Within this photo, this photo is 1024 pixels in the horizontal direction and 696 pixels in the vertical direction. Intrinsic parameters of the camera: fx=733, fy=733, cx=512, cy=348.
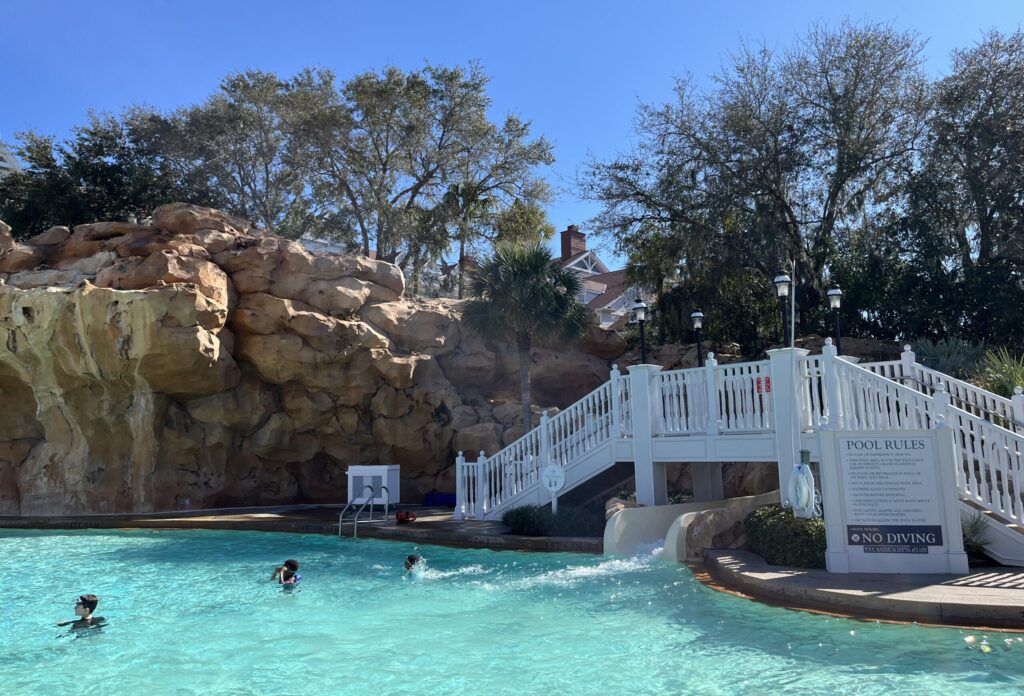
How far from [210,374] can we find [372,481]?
6026 mm

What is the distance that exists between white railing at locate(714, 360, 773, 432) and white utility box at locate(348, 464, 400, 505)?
7615mm

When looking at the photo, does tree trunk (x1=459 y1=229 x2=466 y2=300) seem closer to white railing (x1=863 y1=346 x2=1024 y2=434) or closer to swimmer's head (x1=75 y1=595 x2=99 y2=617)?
white railing (x1=863 y1=346 x2=1024 y2=434)

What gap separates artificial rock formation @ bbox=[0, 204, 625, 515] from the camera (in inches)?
719

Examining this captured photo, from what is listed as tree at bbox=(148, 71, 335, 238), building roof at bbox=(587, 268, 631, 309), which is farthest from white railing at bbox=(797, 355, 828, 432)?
A: building roof at bbox=(587, 268, 631, 309)

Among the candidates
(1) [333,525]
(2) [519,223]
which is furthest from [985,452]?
(2) [519,223]

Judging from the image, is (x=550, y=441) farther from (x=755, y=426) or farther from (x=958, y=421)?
(x=958, y=421)

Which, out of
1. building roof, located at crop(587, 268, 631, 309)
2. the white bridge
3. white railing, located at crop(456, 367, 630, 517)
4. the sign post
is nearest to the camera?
the white bridge

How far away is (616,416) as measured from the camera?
13.9 m

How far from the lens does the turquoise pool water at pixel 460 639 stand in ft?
19.8

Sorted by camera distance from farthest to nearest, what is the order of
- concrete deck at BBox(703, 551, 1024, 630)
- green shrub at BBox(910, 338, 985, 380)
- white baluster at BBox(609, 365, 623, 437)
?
green shrub at BBox(910, 338, 985, 380)
white baluster at BBox(609, 365, 623, 437)
concrete deck at BBox(703, 551, 1024, 630)

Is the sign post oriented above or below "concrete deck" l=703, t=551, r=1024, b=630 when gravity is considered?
above

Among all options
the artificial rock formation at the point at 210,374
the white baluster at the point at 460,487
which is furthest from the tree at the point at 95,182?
the white baluster at the point at 460,487

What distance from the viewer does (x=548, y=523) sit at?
13703mm

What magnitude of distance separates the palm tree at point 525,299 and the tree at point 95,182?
16122 mm
